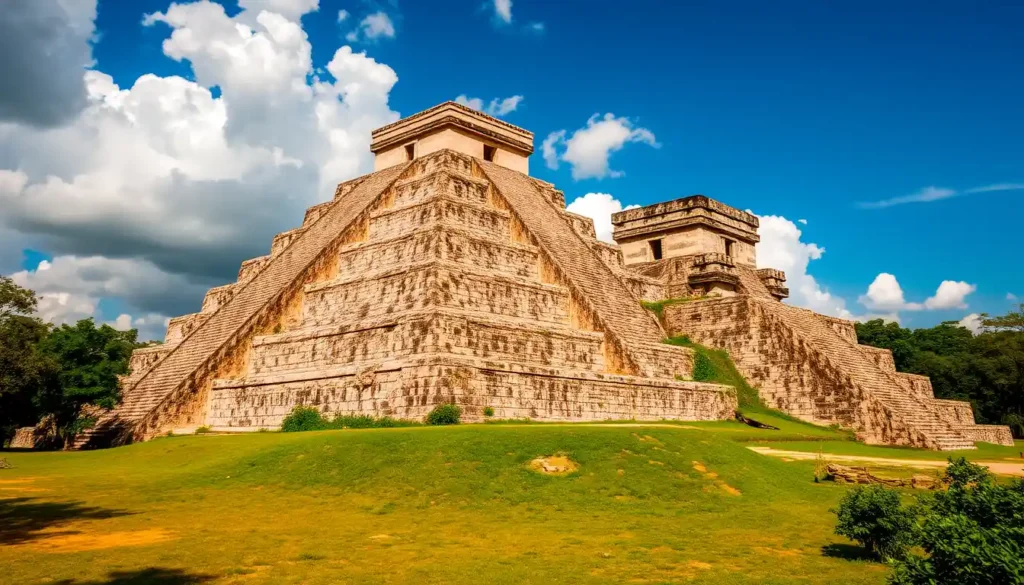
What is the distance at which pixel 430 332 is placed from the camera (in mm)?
17750

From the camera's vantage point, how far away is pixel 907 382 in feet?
90.1

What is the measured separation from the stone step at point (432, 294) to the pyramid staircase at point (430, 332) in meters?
0.05

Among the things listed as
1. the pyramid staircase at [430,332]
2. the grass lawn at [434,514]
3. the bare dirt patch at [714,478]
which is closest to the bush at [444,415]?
the pyramid staircase at [430,332]

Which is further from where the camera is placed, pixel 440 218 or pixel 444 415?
pixel 440 218

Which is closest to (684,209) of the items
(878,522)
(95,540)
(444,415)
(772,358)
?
(772,358)

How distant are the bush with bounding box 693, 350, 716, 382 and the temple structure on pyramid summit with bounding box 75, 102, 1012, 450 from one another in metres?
0.51

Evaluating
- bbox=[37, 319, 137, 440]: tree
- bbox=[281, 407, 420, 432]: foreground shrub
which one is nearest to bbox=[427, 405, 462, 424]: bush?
bbox=[281, 407, 420, 432]: foreground shrub

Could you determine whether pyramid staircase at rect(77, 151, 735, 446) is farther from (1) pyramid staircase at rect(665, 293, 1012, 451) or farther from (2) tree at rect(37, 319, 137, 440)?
(1) pyramid staircase at rect(665, 293, 1012, 451)

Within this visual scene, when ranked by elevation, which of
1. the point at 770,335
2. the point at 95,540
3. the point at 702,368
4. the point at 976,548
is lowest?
the point at 95,540

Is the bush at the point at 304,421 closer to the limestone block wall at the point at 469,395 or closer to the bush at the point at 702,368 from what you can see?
the limestone block wall at the point at 469,395

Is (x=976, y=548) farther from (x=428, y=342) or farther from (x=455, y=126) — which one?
(x=455, y=126)

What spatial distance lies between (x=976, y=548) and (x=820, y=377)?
800 inches

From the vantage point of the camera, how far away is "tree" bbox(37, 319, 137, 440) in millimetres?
20781

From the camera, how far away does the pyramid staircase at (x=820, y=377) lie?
21.6 metres
